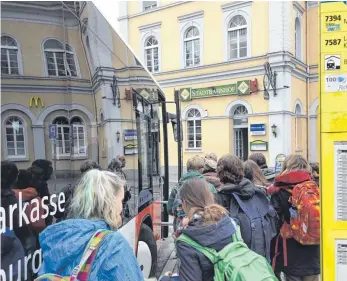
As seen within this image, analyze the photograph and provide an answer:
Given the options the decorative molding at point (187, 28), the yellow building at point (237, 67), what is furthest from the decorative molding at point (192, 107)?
the decorative molding at point (187, 28)

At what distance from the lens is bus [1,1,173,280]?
2.05m

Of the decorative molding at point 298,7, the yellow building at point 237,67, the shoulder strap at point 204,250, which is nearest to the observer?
the shoulder strap at point 204,250

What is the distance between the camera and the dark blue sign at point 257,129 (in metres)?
20.4

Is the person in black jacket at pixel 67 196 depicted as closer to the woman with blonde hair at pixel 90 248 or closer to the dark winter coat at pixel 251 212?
the woman with blonde hair at pixel 90 248

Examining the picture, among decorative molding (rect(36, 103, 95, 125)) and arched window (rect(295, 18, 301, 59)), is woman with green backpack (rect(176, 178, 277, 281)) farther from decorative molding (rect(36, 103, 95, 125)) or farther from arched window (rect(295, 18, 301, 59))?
arched window (rect(295, 18, 301, 59))

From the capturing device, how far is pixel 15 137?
80.4 inches

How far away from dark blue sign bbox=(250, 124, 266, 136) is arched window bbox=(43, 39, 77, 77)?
18.5 m

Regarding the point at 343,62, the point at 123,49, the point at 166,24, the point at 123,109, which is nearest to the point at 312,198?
the point at 343,62

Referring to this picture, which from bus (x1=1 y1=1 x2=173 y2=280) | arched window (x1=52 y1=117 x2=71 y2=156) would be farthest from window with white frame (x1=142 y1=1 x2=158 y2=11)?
arched window (x1=52 y1=117 x2=71 y2=156)

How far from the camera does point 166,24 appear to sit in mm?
23891

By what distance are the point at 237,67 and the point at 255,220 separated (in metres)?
19.6

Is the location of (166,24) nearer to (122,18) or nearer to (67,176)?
(122,18)

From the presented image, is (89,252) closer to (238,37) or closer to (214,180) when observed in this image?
(214,180)

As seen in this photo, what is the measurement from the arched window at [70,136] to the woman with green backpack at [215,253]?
3.41 ft
